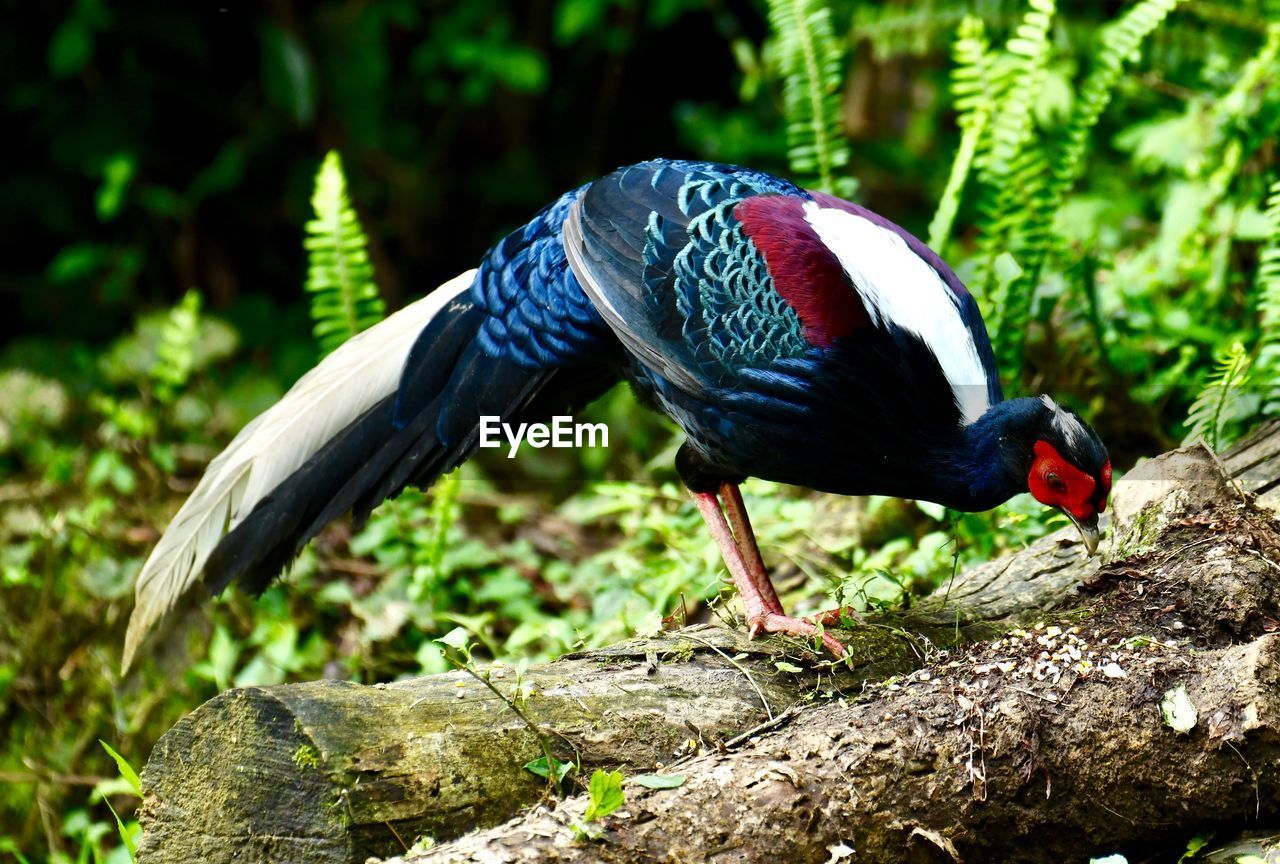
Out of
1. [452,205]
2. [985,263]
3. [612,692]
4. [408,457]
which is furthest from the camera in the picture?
[452,205]

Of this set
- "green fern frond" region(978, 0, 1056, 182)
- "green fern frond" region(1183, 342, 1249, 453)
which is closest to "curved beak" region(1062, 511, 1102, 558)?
"green fern frond" region(1183, 342, 1249, 453)

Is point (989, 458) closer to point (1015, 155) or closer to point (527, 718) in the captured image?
point (527, 718)

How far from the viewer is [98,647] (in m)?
5.00

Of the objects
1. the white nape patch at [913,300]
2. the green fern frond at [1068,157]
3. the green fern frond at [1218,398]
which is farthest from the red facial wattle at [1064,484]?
the green fern frond at [1068,157]

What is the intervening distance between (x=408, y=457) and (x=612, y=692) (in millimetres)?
1248

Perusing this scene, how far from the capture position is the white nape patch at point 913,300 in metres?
3.18

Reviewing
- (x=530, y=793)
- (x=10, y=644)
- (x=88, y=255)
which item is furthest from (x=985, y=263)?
(x=88, y=255)

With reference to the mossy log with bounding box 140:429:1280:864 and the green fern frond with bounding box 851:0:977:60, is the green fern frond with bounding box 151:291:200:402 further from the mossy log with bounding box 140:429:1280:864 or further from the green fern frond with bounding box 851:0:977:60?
the green fern frond with bounding box 851:0:977:60

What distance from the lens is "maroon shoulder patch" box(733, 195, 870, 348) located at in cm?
314

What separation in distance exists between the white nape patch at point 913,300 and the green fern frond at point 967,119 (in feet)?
3.50

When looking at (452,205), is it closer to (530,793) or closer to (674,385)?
(674,385)

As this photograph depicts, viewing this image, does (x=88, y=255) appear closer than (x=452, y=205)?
Yes

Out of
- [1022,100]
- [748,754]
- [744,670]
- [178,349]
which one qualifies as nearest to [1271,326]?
[1022,100]

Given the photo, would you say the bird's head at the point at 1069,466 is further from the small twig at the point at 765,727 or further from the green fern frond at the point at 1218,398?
the small twig at the point at 765,727
